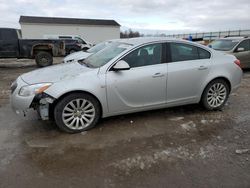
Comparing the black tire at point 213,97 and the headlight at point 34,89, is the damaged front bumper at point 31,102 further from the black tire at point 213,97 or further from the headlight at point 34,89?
the black tire at point 213,97

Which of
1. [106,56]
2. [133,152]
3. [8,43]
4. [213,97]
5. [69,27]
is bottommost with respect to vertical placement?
[133,152]

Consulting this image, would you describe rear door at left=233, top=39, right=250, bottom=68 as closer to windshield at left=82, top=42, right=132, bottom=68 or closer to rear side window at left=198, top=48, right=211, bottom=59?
rear side window at left=198, top=48, right=211, bottom=59

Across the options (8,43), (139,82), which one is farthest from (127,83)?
(8,43)

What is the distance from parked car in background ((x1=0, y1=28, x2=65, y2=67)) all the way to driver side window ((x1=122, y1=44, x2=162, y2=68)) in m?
9.28

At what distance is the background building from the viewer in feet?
125

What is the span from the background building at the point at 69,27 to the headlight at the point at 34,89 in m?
36.8

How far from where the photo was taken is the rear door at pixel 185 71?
14.8 ft

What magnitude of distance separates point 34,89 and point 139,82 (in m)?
1.75

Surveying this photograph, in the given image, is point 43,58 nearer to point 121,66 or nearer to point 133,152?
point 121,66

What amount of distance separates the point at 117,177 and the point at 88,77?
1.76 m

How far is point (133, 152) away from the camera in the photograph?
3430 mm

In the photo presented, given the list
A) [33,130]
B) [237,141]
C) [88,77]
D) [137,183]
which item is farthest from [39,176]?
[237,141]

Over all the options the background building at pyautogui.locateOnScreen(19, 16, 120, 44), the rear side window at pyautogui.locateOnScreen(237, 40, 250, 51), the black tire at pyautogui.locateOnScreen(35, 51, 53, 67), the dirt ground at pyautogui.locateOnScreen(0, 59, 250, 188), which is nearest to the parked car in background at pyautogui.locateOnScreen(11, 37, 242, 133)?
the dirt ground at pyautogui.locateOnScreen(0, 59, 250, 188)

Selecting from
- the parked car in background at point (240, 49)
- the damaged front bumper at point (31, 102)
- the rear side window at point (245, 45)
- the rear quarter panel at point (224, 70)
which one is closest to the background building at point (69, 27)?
the parked car in background at point (240, 49)
